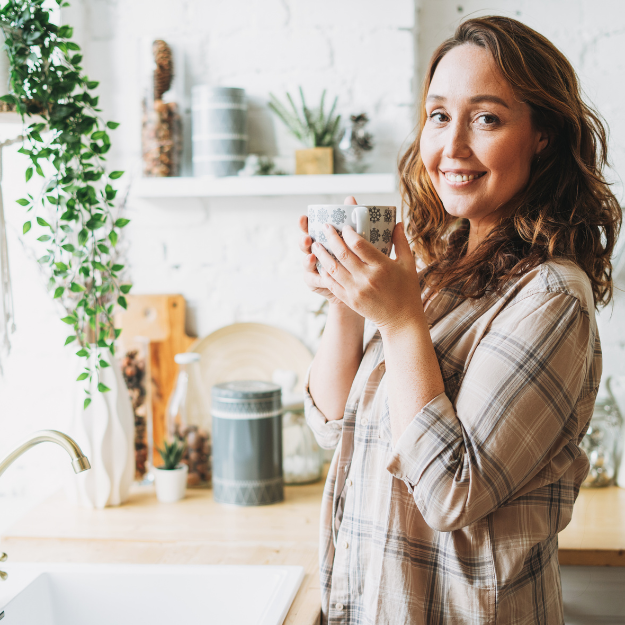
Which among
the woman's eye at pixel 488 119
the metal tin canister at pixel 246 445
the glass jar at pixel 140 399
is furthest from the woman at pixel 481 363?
the glass jar at pixel 140 399

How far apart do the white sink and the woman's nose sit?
A: 0.76 m

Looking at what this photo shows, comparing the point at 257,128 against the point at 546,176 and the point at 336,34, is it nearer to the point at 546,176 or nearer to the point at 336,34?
the point at 336,34

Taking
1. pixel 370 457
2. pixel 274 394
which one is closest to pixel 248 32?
pixel 274 394

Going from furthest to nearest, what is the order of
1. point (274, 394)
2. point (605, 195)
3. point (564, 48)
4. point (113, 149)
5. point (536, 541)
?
point (113, 149), point (564, 48), point (274, 394), point (605, 195), point (536, 541)

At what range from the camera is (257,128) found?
170 cm

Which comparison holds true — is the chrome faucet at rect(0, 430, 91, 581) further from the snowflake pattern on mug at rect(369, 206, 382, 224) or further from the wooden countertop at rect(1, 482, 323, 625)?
the snowflake pattern on mug at rect(369, 206, 382, 224)

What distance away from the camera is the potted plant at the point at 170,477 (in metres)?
1.54

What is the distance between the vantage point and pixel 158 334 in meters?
1.75

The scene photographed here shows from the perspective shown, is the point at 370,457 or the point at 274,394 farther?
the point at 274,394

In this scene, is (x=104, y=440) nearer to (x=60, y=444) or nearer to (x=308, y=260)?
(x=60, y=444)

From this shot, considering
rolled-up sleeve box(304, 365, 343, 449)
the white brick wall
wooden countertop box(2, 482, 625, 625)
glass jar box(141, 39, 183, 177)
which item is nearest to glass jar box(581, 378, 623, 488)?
wooden countertop box(2, 482, 625, 625)

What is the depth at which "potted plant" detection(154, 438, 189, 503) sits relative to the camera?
154 centimetres

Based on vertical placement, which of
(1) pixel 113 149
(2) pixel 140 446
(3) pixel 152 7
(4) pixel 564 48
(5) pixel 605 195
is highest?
(3) pixel 152 7

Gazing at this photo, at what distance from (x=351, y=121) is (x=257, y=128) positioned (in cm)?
25
